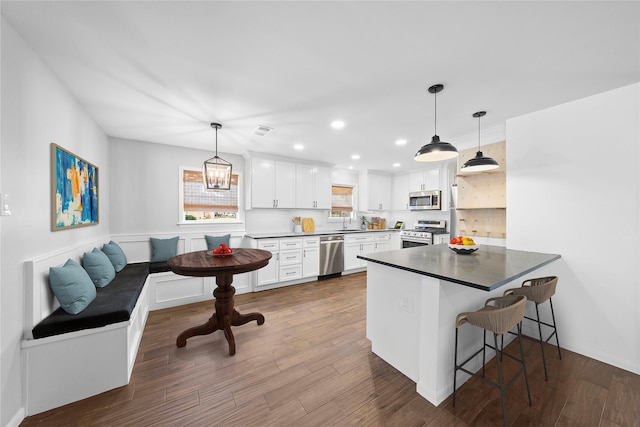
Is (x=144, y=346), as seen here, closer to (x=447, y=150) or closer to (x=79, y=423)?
(x=79, y=423)

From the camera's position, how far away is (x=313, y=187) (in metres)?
5.05

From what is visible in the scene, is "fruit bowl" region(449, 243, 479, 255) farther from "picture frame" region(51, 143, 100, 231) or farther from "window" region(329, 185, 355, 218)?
"picture frame" region(51, 143, 100, 231)

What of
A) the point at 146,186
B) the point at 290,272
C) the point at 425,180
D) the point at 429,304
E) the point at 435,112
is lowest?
the point at 290,272

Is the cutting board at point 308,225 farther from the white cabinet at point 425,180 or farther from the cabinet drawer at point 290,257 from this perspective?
the white cabinet at point 425,180

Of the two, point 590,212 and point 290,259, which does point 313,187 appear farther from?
point 590,212

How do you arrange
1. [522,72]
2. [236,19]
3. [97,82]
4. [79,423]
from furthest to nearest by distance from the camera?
[97,82] < [522,72] < [79,423] < [236,19]

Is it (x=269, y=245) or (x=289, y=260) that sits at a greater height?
(x=269, y=245)

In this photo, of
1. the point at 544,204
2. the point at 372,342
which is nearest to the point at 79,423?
the point at 372,342

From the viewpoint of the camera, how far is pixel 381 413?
1571mm

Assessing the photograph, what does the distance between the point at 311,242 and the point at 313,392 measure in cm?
296

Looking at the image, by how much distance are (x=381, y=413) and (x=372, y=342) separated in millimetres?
700

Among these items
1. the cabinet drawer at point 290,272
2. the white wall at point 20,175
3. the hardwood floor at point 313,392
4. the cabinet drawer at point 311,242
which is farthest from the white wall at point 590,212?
the white wall at point 20,175

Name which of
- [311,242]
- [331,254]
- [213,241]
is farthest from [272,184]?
[331,254]

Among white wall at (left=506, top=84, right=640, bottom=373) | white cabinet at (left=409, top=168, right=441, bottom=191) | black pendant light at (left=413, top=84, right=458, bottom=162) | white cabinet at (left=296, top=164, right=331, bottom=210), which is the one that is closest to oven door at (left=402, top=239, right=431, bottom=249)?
white cabinet at (left=409, top=168, right=441, bottom=191)
